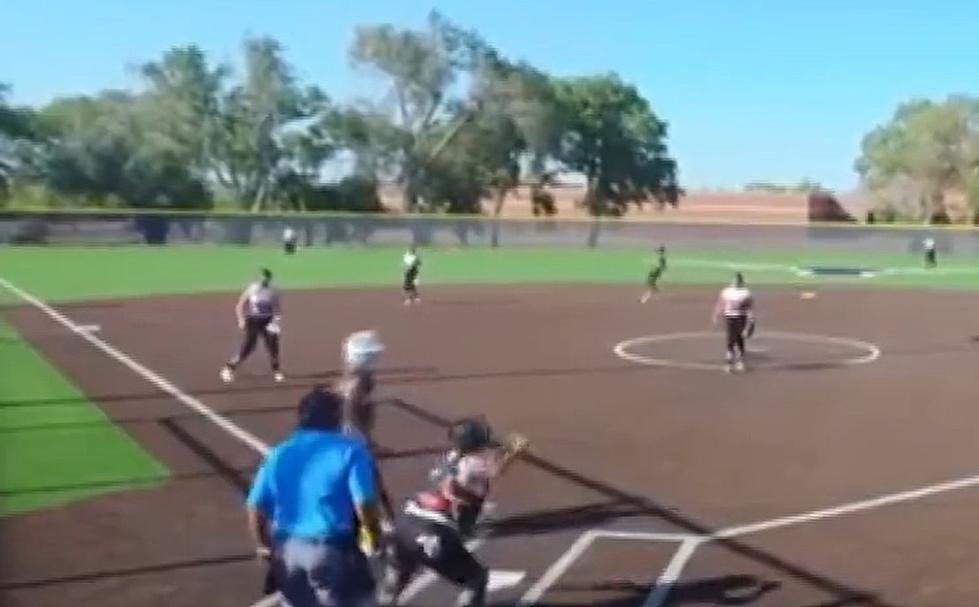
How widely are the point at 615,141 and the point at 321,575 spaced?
140ft

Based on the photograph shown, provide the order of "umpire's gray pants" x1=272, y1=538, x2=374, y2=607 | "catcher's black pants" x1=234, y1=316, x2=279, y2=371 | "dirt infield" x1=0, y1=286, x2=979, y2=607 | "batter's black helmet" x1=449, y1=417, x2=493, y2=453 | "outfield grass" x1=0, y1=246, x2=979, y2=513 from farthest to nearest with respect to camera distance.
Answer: "catcher's black pants" x1=234, y1=316, x2=279, y2=371, "outfield grass" x1=0, y1=246, x2=979, y2=513, "dirt infield" x1=0, y1=286, x2=979, y2=607, "batter's black helmet" x1=449, y1=417, x2=493, y2=453, "umpire's gray pants" x1=272, y1=538, x2=374, y2=607

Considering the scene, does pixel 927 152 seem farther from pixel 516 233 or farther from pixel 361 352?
pixel 361 352

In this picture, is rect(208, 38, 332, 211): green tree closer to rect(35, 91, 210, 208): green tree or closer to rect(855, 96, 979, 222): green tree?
rect(35, 91, 210, 208): green tree

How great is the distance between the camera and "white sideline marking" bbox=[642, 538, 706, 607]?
8.73m

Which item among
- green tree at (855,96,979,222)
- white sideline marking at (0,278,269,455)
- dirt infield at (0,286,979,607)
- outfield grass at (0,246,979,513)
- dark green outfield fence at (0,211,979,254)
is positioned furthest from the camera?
green tree at (855,96,979,222)

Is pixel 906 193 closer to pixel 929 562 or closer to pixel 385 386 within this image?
pixel 385 386

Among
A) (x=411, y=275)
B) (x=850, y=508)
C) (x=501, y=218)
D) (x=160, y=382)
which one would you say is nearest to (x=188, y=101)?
(x=501, y=218)

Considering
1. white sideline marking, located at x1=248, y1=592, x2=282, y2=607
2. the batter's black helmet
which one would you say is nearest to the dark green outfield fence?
white sideline marking, located at x1=248, y1=592, x2=282, y2=607

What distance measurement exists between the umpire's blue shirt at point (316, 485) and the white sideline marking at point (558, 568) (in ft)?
9.95

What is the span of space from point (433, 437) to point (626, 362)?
25.9 feet

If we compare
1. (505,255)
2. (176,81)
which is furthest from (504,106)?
(176,81)

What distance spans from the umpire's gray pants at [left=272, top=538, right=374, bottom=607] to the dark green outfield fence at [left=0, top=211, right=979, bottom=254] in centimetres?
4650

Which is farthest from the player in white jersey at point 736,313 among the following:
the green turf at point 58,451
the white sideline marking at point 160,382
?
the green turf at point 58,451

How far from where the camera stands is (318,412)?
5836 millimetres
